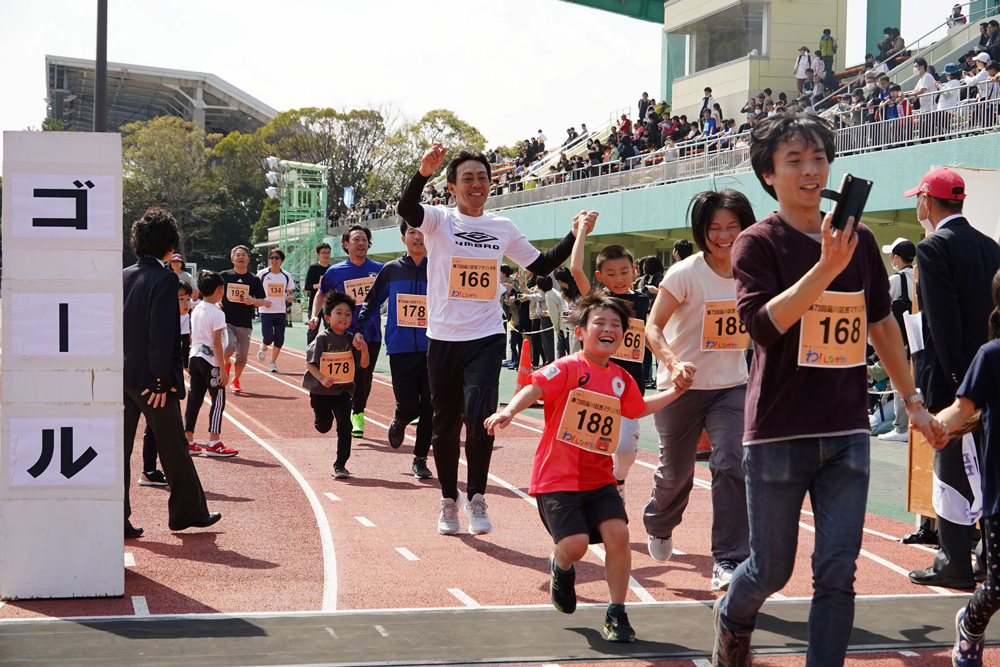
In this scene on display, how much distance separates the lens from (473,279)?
7.29 metres

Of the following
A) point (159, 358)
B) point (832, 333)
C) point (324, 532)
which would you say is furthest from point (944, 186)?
point (159, 358)

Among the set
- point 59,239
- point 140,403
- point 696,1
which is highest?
point 696,1

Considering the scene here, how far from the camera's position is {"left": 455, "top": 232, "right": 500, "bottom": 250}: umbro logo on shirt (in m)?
7.33

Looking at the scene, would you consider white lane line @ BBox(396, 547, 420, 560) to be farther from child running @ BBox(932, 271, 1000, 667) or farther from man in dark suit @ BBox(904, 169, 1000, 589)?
child running @ BBox(932, 271, 1000, 667)

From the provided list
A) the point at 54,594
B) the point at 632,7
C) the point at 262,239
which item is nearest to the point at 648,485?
the point at 54,594

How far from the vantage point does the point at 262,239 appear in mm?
76938

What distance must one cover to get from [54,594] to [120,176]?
215cm

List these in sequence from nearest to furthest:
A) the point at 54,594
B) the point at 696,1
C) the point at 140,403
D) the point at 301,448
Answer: the point at 54,594
the point at 140,403
the point at 301,448
the point at 696,1

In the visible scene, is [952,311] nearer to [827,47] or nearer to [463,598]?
[463,598]

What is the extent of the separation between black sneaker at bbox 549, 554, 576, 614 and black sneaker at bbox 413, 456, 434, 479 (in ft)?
16.0

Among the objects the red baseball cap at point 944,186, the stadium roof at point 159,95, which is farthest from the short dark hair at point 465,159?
the stadium roof at point 159,95

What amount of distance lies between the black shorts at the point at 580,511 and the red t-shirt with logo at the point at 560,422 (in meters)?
0.04

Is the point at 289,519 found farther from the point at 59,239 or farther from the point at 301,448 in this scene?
the point at 301,448

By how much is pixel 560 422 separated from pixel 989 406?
6.13 ft
